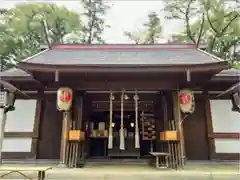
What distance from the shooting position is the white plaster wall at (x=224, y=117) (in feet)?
22.7

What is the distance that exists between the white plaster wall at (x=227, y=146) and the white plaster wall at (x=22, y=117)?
223 inches

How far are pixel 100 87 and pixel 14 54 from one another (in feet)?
37.6

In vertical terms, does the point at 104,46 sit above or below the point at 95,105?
above

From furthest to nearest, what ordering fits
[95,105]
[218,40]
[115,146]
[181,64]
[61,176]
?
[218,40] → [115,146] → [95,105] → [181,64] → [61,176]

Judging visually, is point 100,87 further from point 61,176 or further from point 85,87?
point 61,176

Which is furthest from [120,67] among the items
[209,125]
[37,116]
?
[209,125]

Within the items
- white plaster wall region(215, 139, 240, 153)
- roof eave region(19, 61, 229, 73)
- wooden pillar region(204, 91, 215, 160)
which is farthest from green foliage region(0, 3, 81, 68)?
white plaster wall region(215, 139, 240, 153)

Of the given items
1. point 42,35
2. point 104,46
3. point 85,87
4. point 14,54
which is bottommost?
point 85,87

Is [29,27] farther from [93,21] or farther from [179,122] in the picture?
[179,122]

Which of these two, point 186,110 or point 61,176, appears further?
point 186,110

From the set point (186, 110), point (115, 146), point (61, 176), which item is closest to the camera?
point (61, 176)

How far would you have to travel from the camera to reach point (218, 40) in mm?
15094

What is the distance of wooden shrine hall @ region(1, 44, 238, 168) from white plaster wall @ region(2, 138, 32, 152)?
0.10 feet

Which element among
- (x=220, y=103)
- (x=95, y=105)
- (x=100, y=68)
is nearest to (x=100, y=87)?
(x=100, y=68)
